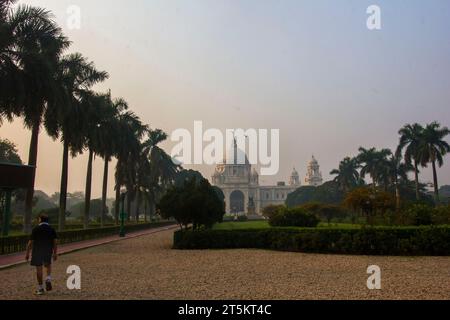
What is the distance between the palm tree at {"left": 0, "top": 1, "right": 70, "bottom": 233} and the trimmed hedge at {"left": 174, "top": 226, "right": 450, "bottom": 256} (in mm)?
10235

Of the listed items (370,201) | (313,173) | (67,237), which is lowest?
(67,237)

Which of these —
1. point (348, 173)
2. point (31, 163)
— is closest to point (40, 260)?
point (31, 163)

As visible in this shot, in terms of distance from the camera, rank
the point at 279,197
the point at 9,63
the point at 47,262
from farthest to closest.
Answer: the point at 279,197
the point at 9,63
the point at 47,262

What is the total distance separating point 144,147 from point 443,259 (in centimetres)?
4856

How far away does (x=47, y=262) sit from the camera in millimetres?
10375

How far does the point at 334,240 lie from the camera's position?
21141 mm

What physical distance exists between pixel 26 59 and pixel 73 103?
888cm

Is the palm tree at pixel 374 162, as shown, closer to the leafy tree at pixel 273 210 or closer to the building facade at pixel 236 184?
the leafy tree at pixel 273 210

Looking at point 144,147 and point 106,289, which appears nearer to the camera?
point 106,289

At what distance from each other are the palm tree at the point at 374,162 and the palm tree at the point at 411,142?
13609mm

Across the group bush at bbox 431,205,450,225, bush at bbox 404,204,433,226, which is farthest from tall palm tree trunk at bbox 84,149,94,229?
bush at bbox 431,205,450,225

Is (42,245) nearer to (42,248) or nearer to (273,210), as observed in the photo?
(42,248)
